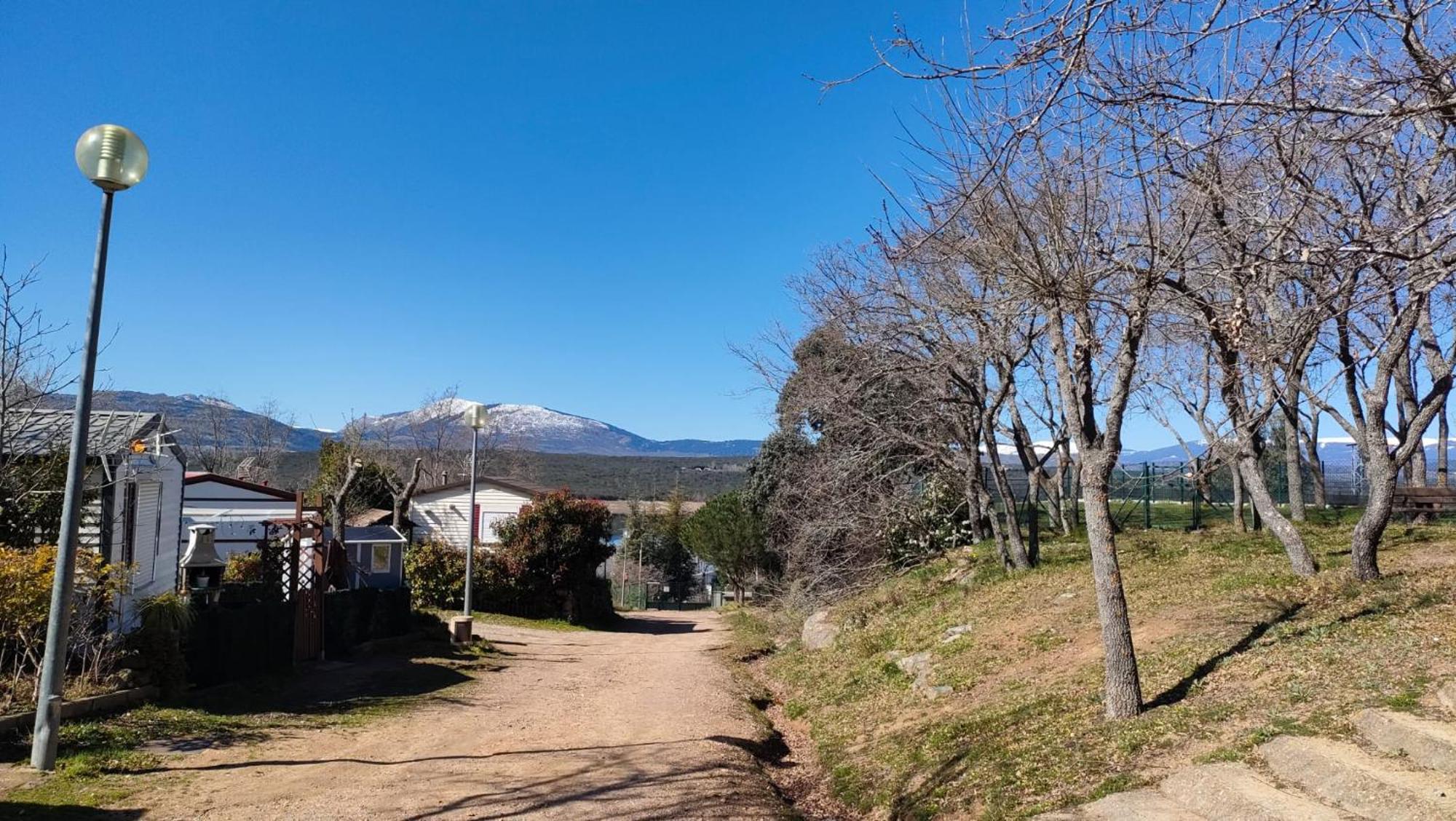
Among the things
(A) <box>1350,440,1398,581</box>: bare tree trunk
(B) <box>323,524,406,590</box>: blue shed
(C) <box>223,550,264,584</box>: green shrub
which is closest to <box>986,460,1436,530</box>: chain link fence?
(A) <box>1350,440,1398,581</box>: bare tree trunk

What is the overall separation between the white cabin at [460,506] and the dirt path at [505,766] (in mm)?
27262

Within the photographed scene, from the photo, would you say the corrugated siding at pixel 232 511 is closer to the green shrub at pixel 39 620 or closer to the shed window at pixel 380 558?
the shed window at pixel 380 558

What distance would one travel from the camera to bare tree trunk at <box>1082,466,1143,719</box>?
7637 mm

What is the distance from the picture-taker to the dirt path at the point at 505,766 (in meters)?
6.95

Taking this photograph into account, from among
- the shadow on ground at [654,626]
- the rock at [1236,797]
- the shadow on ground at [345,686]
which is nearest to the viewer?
the rock at [1236,797]

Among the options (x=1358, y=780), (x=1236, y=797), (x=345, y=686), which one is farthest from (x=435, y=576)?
(x=1358, y=780)

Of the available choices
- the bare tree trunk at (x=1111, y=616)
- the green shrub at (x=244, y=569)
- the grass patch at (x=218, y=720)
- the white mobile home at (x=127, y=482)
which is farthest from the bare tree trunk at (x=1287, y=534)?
the green shrub at (x=244, y=569)

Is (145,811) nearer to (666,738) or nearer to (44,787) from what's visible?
(44,787)

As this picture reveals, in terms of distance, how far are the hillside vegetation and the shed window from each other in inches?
511

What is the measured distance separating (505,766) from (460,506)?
33.2 meters

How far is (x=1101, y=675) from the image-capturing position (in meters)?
9.22

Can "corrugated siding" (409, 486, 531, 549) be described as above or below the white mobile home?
above

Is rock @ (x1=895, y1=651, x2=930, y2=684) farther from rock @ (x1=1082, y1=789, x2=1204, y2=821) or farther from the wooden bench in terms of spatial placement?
the wooden bench

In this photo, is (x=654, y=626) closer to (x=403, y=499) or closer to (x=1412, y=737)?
(x=403, y=499)
